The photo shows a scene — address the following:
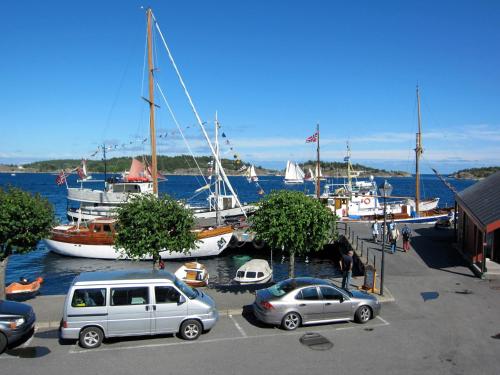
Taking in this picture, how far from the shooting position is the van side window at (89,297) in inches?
452

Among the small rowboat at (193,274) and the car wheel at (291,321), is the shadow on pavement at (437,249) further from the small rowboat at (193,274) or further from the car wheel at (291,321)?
the small rowboat at (193,274)

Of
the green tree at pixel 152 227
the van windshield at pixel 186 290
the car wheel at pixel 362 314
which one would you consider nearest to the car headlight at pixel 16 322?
the van windshield at pixel 186 290

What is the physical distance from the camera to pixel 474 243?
2170 cm

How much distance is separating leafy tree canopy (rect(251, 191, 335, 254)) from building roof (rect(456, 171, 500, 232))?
652 centimetres

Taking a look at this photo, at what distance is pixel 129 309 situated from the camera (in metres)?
11.7

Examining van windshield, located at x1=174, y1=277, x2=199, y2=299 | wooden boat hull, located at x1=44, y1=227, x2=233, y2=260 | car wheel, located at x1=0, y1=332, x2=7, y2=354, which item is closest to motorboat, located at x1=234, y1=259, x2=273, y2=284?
wooden boat hull, located at x1=44, y1=227, x2=233, y2=260

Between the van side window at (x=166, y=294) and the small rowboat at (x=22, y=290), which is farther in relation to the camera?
the small rowboat at (x=22, y=290)

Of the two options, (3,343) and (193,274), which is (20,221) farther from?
(193,274)

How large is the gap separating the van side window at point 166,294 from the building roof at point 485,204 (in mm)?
12837

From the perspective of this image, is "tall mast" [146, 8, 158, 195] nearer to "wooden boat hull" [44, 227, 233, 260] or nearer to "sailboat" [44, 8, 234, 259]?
"sailboat" [44, 8, 234, 259]

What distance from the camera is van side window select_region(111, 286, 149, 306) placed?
11.7 metres

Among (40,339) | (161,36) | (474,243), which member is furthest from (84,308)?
(161,36)

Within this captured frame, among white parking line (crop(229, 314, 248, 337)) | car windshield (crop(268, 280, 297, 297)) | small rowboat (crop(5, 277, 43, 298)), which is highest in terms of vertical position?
car windshield (crop(268, 280, 297, 297))

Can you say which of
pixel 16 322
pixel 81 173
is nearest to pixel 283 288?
pixel 16 322
